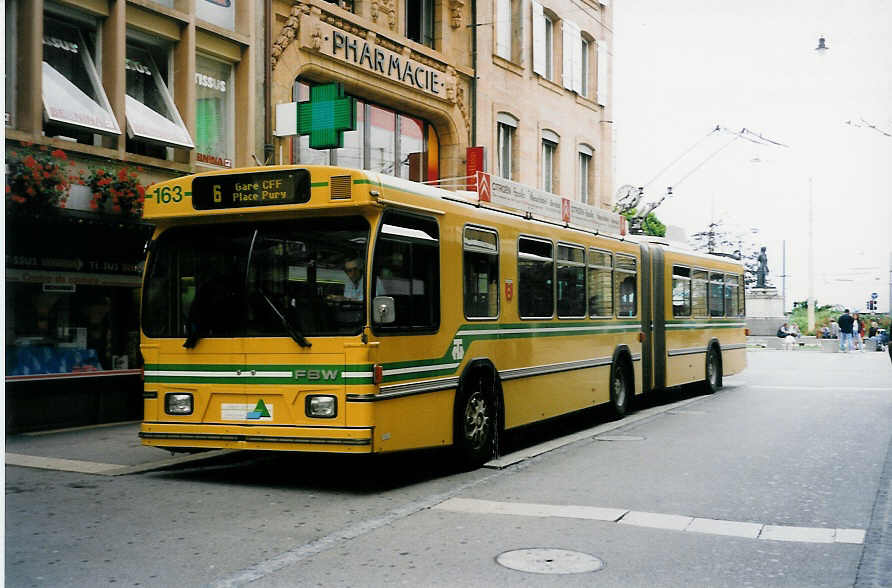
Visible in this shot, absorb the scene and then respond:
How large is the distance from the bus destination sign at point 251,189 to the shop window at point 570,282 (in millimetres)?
4890

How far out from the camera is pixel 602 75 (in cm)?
3111

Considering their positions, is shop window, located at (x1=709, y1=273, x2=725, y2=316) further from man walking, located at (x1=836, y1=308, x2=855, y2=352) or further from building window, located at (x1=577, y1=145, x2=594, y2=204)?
man walking, located at (x1=836, y1=308, x2=855, y2=352)

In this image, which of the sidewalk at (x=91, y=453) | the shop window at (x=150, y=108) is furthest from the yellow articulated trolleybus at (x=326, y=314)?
the shop window at (x=150, y=108)

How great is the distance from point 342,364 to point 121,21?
811 centimetres

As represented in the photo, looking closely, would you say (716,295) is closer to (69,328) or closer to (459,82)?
(459,82)

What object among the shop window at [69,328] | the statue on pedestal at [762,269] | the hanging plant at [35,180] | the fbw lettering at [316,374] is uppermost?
the statue on pedestal at [762,269]

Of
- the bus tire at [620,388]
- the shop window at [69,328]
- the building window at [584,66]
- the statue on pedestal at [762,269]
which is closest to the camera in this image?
the shop window at [69,328]

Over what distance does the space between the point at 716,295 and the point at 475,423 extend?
37.2 ft

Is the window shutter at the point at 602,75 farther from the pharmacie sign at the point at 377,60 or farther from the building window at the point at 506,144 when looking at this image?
the pharmacie sign at the point at 377,60

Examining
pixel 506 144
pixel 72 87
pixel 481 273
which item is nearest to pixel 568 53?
pixel 506 144

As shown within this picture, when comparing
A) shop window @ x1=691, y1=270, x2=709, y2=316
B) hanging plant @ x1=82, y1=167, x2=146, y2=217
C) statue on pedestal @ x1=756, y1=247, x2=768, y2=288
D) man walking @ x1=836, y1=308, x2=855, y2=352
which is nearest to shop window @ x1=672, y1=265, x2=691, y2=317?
shop window @ x1=691, y1=270, x2=709, y2=316

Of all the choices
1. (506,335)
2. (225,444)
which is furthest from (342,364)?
(506,335)

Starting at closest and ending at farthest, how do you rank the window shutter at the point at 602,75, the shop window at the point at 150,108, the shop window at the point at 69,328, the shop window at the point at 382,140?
1. the shop window at the point at 69,328
2. the shop window at the point at 150,108
3. the shop window at the point at 382,140
4. the window shutter at the point at 602,75

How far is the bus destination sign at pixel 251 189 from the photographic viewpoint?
8852 mm
